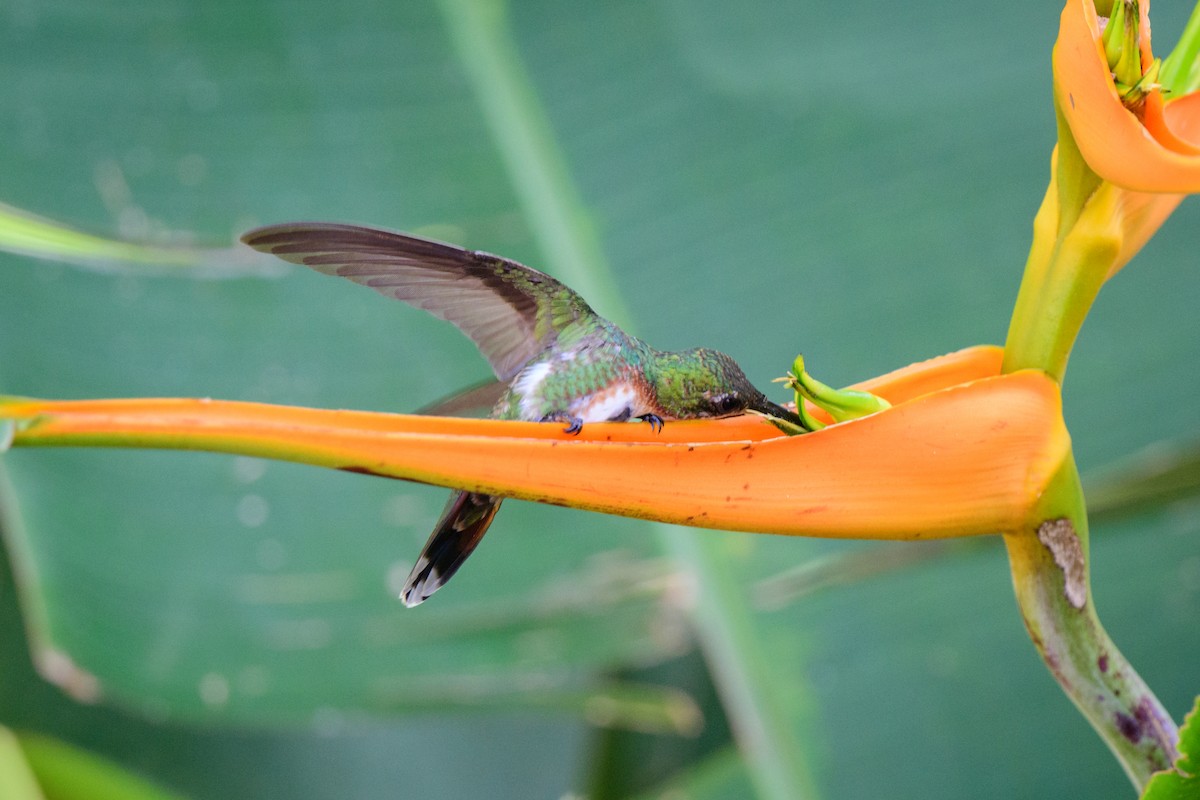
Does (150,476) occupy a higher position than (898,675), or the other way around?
(150,476)

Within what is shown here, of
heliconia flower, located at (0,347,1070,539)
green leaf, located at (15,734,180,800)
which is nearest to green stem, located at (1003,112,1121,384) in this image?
heliconia flower, located at (0,347,1070,539)

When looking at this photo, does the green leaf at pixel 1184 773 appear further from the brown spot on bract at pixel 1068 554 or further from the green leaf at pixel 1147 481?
the green leaf at pixel 1147 481

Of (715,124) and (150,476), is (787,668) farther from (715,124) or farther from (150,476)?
(150,476)

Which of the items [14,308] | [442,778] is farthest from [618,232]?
[442,778]

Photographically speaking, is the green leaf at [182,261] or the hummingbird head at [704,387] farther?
the green leaf at [182,261]

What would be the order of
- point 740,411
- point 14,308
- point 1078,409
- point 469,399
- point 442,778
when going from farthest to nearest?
point 442,778 → point 14,308 → point 1078,409 → point 469,399 → point 740,411

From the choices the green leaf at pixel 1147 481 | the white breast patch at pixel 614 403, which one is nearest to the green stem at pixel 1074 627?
the white breast patch at pixel 614 403
